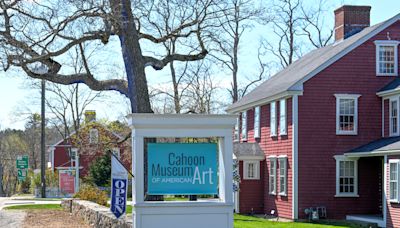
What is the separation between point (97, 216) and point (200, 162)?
25.1 ft

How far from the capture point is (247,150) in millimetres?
34719

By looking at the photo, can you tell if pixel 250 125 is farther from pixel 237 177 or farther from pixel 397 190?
pixel 397 190

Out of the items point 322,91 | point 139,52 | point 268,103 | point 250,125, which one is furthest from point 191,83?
point 139,52

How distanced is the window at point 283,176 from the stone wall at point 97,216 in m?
8.86

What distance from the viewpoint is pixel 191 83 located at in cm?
4828

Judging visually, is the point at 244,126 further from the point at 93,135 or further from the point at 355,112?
the point at 93,135

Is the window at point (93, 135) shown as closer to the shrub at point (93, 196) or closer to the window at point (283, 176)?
the shrub at point (93, 196)

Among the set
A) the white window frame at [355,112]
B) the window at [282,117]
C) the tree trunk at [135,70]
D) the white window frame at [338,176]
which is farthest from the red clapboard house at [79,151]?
the tree trunk at [135,70]

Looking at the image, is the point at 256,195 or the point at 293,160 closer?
the point at 293,160

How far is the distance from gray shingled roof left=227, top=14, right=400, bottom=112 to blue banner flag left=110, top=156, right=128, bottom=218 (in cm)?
1741

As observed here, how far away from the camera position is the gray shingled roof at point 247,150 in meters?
34.3

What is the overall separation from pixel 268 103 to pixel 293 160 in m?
4.56

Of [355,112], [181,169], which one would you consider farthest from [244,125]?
[181,169]

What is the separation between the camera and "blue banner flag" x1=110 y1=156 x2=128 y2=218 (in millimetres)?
13266
